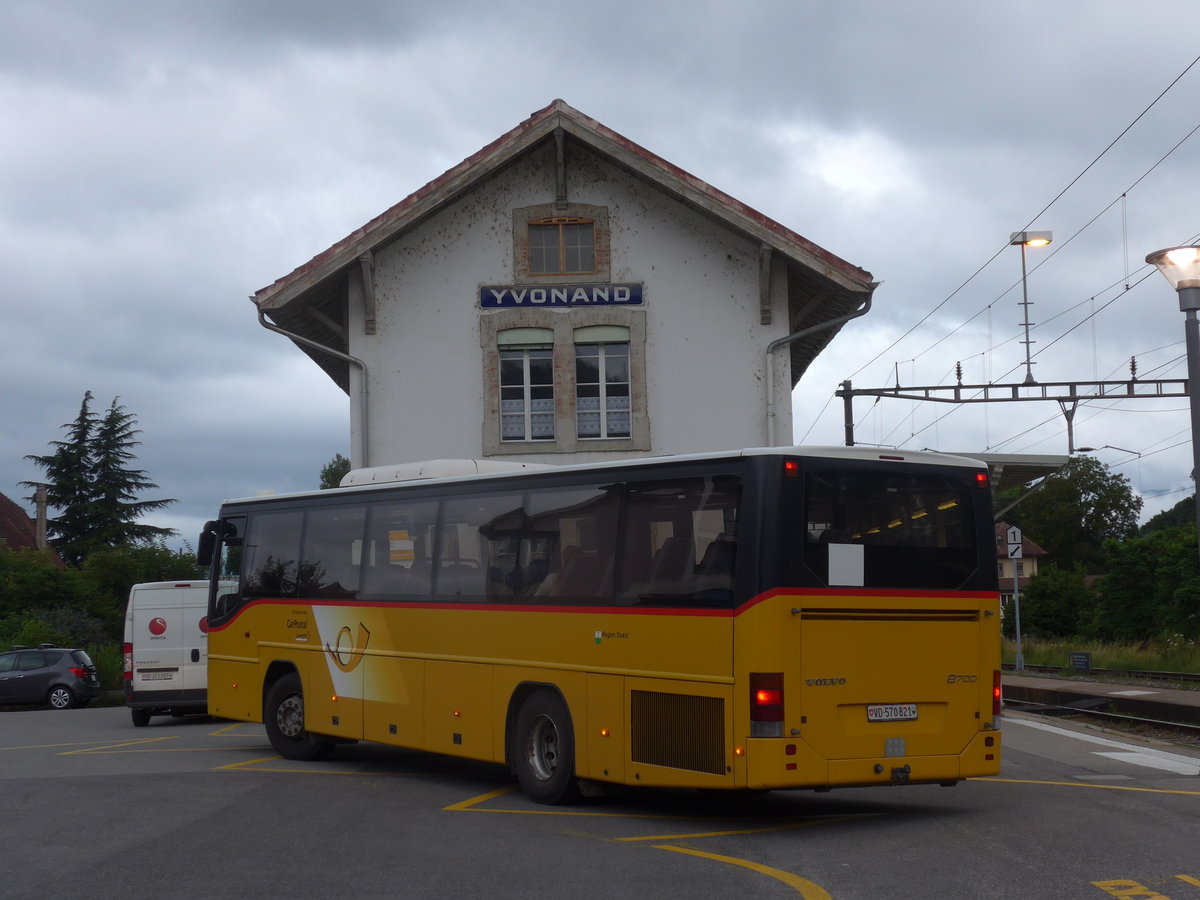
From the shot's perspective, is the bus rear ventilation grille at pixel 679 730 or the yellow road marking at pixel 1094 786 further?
the yellow road marking at pixel 1094 786

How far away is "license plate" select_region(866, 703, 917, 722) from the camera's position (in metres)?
10.5

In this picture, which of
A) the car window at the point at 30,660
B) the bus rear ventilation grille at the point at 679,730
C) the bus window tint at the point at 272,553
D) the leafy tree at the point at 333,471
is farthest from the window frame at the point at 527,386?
the leafy tree at the point at 333,471

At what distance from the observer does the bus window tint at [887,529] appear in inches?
412

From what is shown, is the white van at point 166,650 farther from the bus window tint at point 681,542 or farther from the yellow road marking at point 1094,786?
the yellow road marking at point 1094,786

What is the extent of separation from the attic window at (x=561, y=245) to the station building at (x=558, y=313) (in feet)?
0.10

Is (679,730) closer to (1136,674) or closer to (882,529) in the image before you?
(882,529)

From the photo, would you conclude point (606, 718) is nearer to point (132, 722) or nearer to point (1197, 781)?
point (1197, 781)

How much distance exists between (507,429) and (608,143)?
17.0 ft

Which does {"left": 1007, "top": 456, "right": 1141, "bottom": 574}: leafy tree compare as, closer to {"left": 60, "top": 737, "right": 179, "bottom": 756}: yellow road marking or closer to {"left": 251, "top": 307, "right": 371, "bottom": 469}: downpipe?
{"left": 251, "top": 307, "right": 371, "bottom": 469}: downpipe

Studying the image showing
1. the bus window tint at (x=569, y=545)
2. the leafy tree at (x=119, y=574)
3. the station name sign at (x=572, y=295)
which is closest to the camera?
the bus window tint at (x=569, y=545)

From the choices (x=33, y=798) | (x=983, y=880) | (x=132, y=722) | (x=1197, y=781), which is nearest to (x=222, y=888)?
(x=983, y=880)

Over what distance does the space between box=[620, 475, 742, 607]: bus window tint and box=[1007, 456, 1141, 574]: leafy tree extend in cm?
10463

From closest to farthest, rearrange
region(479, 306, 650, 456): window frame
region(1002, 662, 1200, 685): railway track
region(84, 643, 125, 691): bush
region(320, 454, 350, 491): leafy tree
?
region(479, 306, 650, 456): window frame < region(1002, 662, 1200, 685): railway track < region(84, 643, 125, 691): bush < region(320, 454, 350, 491): leafy tree

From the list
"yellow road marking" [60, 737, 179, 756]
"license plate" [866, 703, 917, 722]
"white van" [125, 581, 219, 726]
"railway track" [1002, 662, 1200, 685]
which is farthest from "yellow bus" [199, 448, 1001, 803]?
"railway track" [1002, 662, 1200, 685]
